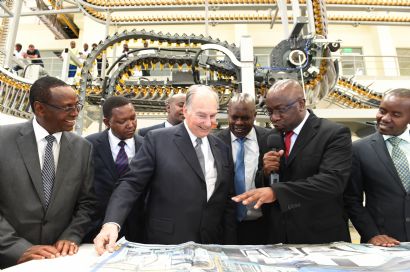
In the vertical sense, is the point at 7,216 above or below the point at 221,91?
below

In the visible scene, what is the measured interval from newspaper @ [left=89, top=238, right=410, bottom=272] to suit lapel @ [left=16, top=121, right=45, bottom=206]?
17.7 inches

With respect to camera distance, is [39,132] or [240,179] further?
[240,179]

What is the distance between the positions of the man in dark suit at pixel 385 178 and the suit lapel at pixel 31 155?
148cm

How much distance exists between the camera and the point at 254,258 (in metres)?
1.00

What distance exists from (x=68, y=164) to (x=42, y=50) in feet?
39.6

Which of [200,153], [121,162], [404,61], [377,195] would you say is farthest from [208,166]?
[404,61]

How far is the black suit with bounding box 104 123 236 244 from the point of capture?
1331 millimetres

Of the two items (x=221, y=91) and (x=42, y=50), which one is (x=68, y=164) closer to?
(x=221, y=91)

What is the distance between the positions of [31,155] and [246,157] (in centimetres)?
110

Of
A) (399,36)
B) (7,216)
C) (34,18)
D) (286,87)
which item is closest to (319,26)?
(286,87)

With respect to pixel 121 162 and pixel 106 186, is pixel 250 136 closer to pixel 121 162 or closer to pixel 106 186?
pixel 121 162

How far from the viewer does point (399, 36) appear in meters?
10.8

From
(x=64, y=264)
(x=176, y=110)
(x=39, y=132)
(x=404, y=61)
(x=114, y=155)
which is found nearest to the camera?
(x=64, y=264)

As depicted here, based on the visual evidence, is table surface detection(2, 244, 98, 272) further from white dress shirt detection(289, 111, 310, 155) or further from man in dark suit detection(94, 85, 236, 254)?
white dress shirt detection(289, 111, 310, 155)
